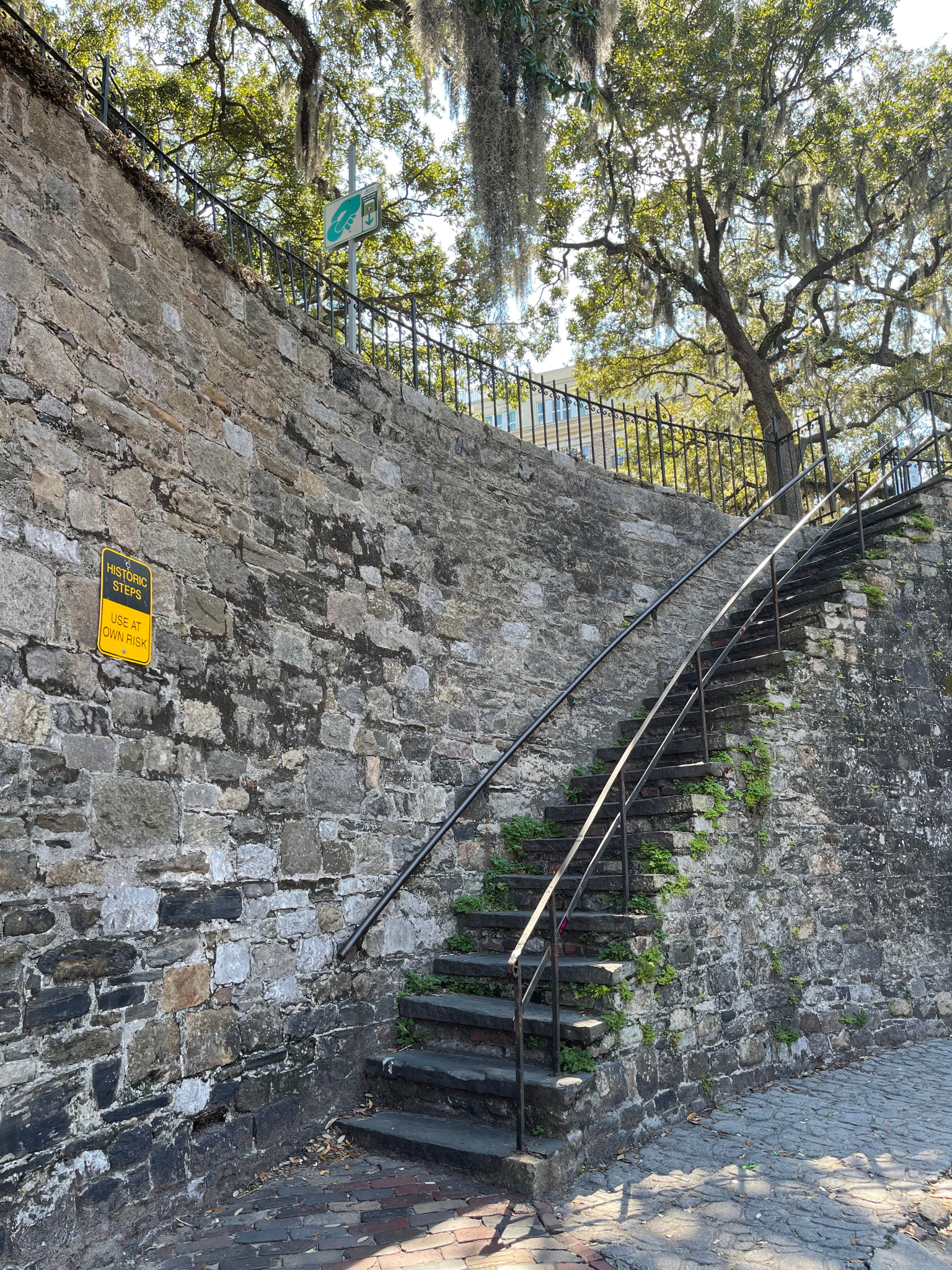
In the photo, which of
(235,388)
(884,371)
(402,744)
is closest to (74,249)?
(235,388)

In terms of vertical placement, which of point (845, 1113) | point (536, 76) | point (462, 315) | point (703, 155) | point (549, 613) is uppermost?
point (703, 155)

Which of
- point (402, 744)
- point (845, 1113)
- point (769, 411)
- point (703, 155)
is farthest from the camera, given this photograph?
point (769, 411)

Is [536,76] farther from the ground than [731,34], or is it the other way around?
[731,34]

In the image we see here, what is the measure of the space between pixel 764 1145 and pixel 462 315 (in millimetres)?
10065

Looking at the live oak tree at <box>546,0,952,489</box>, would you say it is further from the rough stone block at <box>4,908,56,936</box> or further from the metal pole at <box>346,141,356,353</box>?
the rough stone block at <box>4,908,56,936</box>

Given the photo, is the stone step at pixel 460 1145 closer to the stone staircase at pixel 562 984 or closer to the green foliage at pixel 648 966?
the stone staircase at pixel 562 984

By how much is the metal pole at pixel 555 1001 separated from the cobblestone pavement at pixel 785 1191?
0.44 metres

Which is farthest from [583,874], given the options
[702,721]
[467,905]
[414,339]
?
[414,339]

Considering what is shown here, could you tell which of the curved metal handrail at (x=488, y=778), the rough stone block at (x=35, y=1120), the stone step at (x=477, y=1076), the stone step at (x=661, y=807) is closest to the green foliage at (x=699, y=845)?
the stone step at (x=661, y=807)

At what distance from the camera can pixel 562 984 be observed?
4.60 metres

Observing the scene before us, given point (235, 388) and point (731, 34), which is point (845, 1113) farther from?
point (731, 34)

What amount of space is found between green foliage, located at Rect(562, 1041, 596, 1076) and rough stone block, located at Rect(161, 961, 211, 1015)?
1577 millimetres

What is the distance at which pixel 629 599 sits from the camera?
743cm

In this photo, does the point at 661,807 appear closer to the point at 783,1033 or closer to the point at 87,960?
the point at 783,1033
